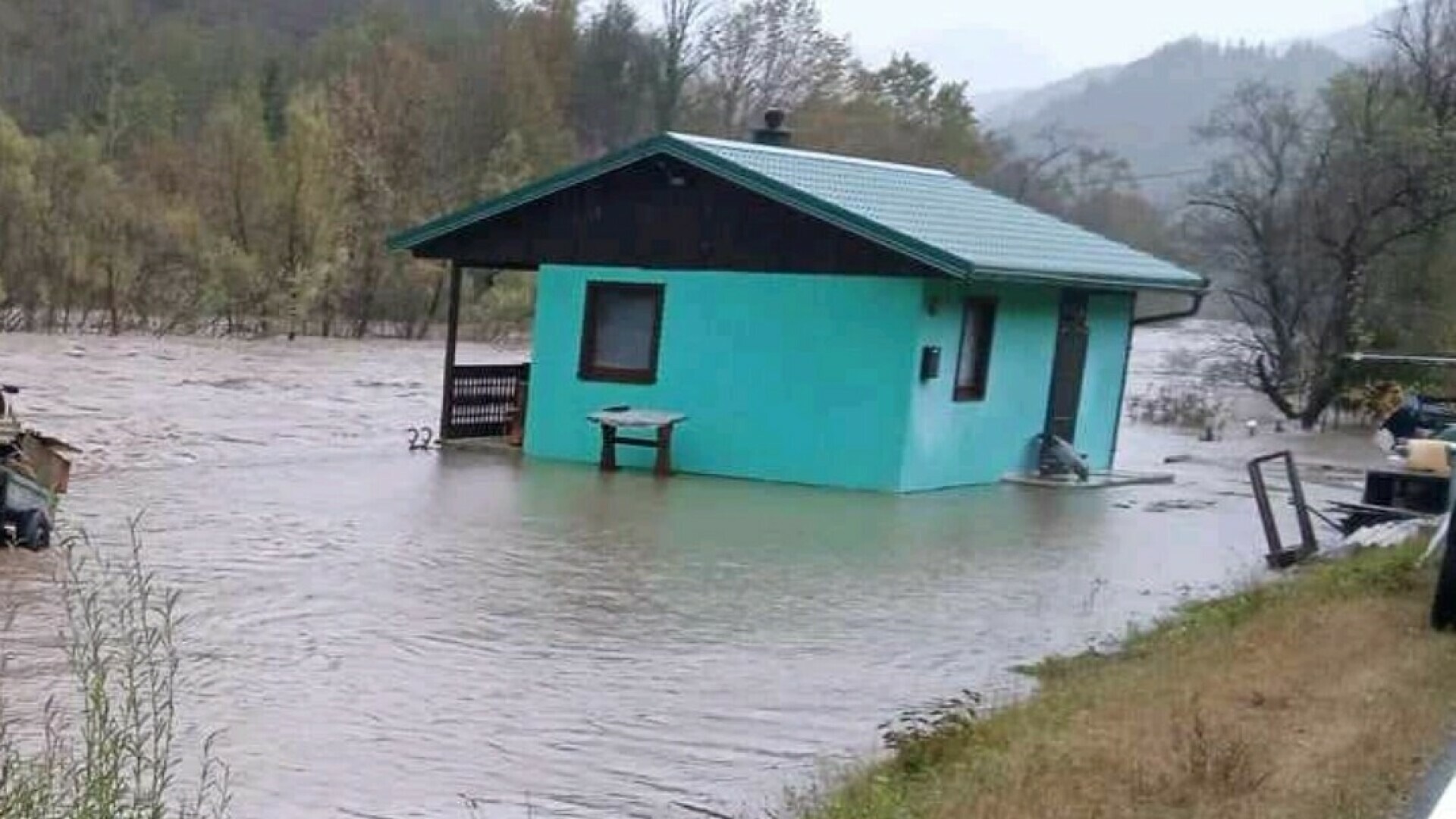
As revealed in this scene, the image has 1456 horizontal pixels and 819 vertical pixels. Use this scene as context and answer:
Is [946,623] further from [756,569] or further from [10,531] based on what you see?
[10,531]

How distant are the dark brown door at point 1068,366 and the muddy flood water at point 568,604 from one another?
1.21 meters

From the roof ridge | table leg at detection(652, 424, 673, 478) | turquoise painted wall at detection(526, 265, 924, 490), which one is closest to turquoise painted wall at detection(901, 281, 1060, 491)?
turquoise painted wall at detection(526, 265, 924, 490)

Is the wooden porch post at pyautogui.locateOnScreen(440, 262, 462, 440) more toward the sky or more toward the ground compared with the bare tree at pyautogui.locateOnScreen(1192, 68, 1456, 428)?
more toward the ground

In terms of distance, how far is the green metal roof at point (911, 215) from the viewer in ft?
60.4

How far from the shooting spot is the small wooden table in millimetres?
18953

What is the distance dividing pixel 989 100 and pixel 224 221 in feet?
447

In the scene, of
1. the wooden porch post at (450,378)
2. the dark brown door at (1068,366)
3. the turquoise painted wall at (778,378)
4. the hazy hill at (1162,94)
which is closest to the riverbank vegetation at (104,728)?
the turquoise painted wall at (778,378)

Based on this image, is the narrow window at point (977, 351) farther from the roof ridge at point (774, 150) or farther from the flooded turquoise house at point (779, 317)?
the roof ridge at point (774, 150)

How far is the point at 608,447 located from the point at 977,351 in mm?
3992

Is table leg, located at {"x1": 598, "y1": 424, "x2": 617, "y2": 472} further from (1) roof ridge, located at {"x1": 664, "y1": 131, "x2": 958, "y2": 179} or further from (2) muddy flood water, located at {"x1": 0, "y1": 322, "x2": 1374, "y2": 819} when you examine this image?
(1) roof ridge, located at {"x1": 664, "y1": 131, "x2": 958, "y2": 179}

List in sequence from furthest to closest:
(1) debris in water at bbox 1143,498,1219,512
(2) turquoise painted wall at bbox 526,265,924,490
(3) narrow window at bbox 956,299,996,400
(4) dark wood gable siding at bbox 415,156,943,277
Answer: (3) narrow window at bbox 956,299,996,400 → (1) debris in water at bbox 1143,498,1219,512 → (4) dark wood gable siding at bbox 415,156,943,277 → (2) turquoise painted wall at bbox 526,265,924,490

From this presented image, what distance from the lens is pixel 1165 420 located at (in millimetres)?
37094

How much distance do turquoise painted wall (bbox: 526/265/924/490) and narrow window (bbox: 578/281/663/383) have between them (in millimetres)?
99

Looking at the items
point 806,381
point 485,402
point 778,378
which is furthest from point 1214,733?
point 485,402
